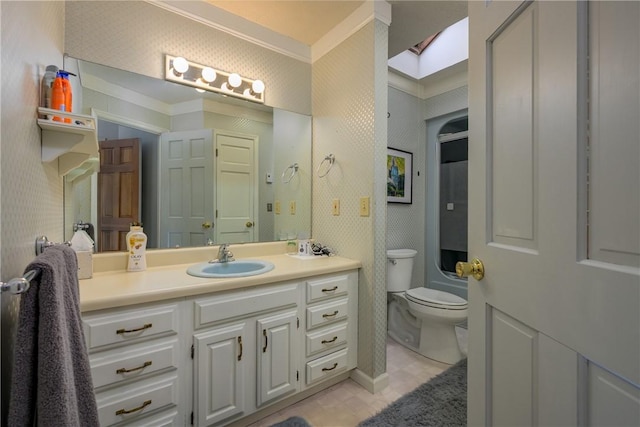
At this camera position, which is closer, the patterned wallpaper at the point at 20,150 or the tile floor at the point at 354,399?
the patterned wallpaper at the point at 20,150

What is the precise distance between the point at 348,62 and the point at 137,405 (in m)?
2.26

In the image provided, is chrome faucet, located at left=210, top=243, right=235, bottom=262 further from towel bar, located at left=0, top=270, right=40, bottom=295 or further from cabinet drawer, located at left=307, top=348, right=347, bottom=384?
towel bar, located at left=0, top=270, right=40, bottom=295

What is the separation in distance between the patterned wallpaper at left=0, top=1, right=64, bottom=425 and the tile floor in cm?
136

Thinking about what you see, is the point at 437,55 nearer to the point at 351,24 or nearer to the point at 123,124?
the point at 351,24

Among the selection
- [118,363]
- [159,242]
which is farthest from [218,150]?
[118,363]

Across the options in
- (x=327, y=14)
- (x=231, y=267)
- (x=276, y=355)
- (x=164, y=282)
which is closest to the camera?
(x=164, y=282)

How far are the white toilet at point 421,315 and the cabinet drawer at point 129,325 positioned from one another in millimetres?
1759

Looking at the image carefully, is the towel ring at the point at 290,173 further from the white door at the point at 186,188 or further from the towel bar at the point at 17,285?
the towel bar at the point at 17,285

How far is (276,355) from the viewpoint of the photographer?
1514mm

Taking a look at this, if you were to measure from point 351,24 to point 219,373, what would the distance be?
90.2 inches

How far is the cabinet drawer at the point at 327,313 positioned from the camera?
1.65 meters

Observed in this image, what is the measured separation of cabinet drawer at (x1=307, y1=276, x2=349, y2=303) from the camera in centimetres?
164

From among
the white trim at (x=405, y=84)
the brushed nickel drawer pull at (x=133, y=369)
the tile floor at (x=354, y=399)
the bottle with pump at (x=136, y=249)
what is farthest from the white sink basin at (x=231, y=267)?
the white trim at (x=405, y=84)

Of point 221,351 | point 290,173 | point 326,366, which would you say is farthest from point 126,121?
point 326,366
